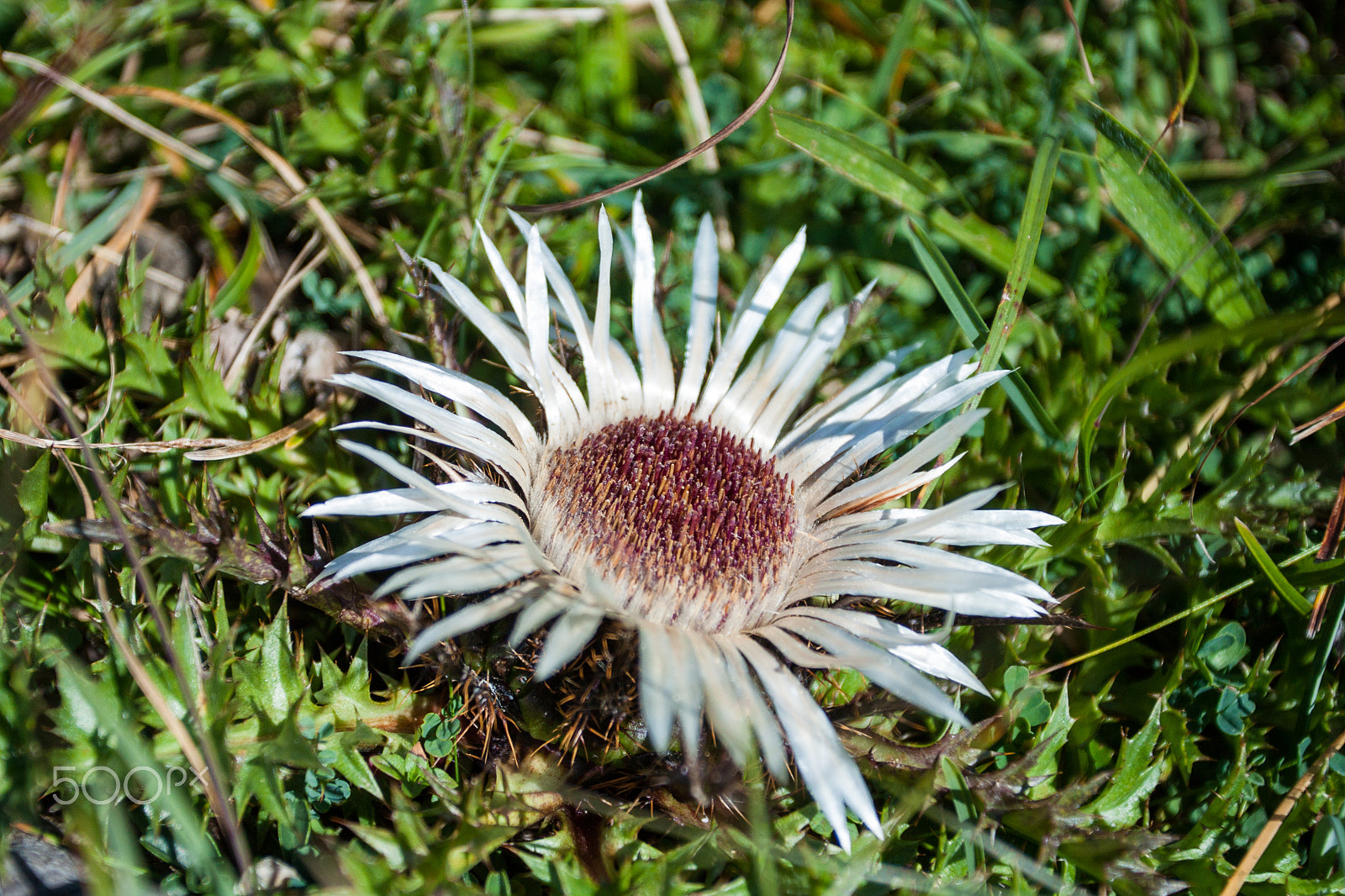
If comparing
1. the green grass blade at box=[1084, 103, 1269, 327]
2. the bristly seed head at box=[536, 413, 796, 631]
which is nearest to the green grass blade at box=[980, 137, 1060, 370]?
the green grass blade at box=[1084, 103, 1269, 327]

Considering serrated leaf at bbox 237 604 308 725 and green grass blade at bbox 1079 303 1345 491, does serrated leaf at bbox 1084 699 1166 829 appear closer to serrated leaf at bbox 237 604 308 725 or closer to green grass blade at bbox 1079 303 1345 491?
green grass blade at bbox 1079 303 1345 491

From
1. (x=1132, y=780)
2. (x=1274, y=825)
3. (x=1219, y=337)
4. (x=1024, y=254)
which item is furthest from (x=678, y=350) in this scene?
(x=1274, y=825)

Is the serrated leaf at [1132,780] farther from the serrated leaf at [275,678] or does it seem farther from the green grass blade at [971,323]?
the serrated leaf at [275,678]

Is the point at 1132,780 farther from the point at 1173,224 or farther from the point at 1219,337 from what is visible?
the point at 1173,224

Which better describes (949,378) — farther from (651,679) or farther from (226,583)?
(226,583)

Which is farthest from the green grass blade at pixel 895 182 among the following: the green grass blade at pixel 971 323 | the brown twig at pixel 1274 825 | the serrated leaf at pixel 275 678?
the serrated leaf at pixel 275 678

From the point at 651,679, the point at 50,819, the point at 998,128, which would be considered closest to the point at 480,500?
the point at 651,679

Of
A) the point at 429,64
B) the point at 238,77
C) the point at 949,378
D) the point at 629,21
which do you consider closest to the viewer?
the point at 949,378
